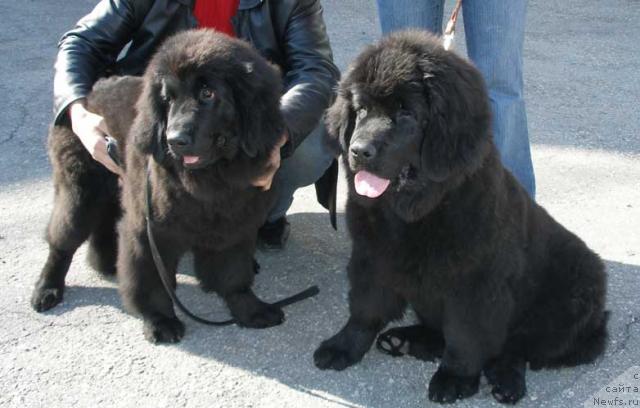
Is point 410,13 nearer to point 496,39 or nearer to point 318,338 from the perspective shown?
point 496,39

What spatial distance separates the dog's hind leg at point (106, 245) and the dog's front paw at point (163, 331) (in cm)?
54

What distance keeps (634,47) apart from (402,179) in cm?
591

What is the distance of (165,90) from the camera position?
2545 mm

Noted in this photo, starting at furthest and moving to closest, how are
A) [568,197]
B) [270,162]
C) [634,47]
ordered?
1. [634,47]
2. [568,197]
3. [270,162]

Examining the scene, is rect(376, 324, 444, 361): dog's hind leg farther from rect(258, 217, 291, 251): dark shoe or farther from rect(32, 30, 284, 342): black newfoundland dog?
rect(258, 217, 291, 251): dark shoe

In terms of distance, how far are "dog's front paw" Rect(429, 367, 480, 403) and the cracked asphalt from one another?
0.13 ft

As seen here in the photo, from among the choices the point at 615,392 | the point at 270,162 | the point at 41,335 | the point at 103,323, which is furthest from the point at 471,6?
the point at 41,335

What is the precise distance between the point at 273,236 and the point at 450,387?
1433mm

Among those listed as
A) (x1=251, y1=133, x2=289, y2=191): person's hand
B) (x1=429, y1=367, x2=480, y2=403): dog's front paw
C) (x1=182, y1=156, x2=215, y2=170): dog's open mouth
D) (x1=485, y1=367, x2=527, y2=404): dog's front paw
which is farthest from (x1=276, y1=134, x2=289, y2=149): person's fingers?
(x1=485, y1=367, x2=527, y2=404): dog's front paw

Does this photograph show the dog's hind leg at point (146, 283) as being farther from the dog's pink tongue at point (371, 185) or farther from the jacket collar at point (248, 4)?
the jacket collar at point (248, 4)

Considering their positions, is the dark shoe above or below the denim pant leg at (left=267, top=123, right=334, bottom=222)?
below

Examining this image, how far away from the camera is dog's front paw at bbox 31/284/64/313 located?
3.08m

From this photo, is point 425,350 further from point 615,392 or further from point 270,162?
point 270,162

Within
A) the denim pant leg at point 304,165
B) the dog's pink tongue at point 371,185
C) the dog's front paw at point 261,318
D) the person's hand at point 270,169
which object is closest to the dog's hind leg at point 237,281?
the dog's front paw at point 261,318
